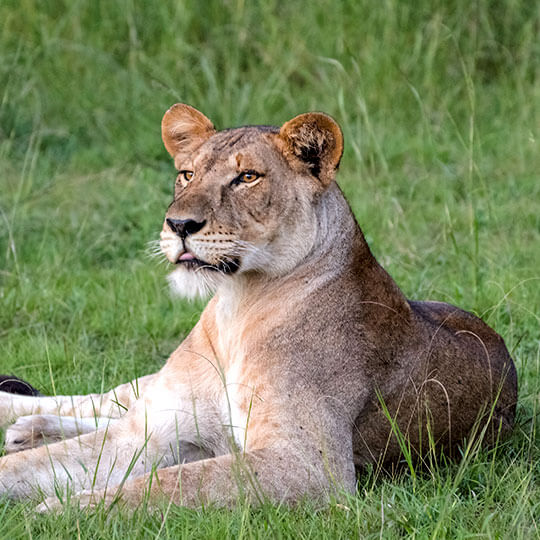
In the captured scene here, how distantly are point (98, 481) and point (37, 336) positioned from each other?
5.58 feet

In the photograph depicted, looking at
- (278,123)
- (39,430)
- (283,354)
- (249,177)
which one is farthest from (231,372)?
(278,123)

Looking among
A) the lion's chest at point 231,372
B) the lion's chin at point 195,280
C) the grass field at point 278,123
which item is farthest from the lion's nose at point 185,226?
the grass field at point 278,123

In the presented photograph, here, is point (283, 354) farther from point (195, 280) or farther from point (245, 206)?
point (245, 206)

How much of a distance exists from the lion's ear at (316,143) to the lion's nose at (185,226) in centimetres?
44

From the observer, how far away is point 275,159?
3.51 meters

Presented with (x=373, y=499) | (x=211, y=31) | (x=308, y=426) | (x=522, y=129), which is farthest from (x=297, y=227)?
(x=211, y=31)

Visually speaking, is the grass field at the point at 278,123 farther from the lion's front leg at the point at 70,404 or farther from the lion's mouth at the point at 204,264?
the lion's mouth at the point at 204,264

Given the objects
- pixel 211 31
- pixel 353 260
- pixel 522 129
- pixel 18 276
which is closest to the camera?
pixel 353 260

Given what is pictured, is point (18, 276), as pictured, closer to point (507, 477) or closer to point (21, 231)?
point (21, 231)

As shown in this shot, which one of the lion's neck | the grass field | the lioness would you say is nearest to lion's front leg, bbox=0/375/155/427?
the grass field

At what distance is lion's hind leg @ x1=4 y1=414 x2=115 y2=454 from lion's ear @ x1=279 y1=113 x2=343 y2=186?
116 centimetres

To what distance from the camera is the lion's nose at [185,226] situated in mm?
3273

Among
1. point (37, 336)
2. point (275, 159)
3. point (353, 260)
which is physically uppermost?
point (275, 159)

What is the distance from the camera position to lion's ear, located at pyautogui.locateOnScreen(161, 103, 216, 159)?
3846mm
